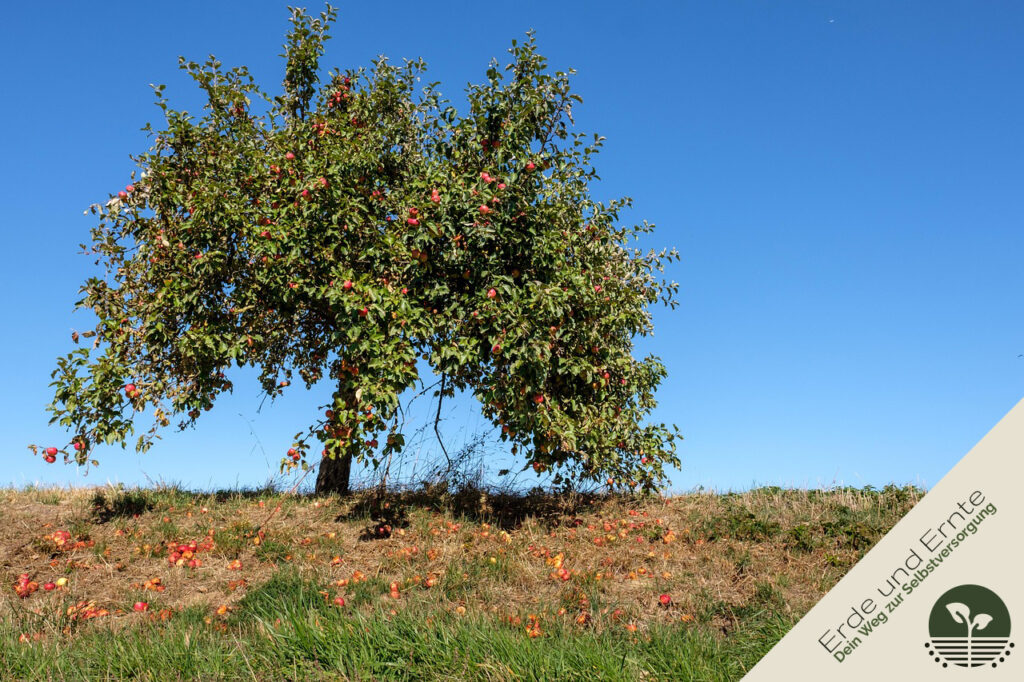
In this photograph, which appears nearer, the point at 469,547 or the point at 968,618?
the point at 968,618

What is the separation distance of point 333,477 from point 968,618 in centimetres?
1021

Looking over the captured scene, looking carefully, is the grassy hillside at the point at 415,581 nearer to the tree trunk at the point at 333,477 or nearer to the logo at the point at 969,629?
the tree trunk at the point at 333,477

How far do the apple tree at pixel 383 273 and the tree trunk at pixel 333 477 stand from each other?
212cm

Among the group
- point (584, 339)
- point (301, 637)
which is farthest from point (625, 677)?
point (584, 339)

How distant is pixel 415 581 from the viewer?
330 inches

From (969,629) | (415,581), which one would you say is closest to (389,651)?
(415,581)

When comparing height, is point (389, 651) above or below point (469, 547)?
below

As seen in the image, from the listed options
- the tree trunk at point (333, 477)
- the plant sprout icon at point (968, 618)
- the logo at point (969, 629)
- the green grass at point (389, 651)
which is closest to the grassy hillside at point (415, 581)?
the green grass at point (389, 651)

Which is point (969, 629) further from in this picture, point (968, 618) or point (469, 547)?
point (469, 547)

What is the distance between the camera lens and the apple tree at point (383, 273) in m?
9.98

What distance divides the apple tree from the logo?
5.26 meters

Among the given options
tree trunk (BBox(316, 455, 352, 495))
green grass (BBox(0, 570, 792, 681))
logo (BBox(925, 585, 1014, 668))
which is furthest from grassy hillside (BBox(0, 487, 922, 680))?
logo (BBox(925, 585, 1014, 668))

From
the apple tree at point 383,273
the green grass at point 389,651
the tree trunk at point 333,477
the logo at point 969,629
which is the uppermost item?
the apple tree at point 383,273

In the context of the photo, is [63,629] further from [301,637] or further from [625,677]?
[625,677]
